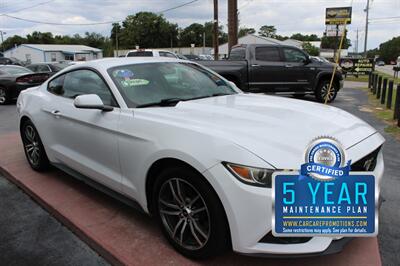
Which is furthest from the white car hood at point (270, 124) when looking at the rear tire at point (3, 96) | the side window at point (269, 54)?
the rear tire at point (3, 96)

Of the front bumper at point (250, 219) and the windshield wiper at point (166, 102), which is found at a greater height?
the windshield wiper at point (166, 102)

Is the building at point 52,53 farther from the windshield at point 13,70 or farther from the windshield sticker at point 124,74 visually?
the windshield sticker at point 124,74

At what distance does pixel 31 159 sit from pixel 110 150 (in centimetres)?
231

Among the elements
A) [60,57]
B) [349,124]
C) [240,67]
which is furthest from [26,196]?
[60,57]

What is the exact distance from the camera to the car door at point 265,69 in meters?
12.4

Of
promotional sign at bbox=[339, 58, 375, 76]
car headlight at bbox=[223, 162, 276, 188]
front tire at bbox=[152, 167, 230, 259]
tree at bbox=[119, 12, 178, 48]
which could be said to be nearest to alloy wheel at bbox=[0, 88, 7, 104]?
front tire at bbox=[152, 167, 230, 259]

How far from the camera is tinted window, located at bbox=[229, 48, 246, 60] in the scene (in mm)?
12776

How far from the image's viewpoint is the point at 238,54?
42.6 ft

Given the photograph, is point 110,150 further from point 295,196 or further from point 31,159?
point 31,159

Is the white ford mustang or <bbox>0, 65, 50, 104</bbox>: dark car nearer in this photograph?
the white ford mustang

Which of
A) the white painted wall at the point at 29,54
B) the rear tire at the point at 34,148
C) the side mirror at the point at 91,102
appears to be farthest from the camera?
the white painted wall at the point at 29,54

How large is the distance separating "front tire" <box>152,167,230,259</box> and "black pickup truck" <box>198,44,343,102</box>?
376 inches

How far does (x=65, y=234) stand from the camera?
11.8ft

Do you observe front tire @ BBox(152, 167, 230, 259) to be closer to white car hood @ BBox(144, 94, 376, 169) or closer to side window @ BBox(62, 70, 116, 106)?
white car hood @ BBox(144, 94, 376, 169)
